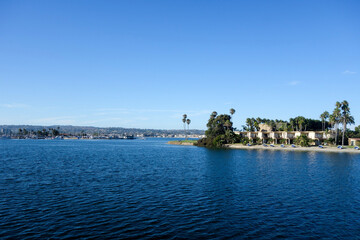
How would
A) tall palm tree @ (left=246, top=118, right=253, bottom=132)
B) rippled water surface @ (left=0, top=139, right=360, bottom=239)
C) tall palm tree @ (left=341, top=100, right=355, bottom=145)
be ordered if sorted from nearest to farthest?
rippled water surface @ (left=0, top=139, right=360, bottom=239) → tall palm tree @ (left=341, top=100, right=355, bottom=145) → tall palm tree @ (left=246, top=118, right=253, bottom=132)

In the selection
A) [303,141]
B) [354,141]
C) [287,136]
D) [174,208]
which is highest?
[287,136]

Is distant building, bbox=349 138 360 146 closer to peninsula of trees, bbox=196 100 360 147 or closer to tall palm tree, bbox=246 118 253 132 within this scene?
peninsula of trees, bbox=196 100 360 147

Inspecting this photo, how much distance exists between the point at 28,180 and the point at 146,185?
18.1 metres

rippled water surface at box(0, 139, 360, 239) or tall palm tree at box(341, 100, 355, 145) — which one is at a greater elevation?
tall palm tree at box(341, 100, 355, 145)

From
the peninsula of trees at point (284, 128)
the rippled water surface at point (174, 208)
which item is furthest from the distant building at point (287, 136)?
the rippled water surface at point (174, 208)

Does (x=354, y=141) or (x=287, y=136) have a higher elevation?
(x=287, y=136)

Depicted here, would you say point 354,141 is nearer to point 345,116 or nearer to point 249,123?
point 345,116

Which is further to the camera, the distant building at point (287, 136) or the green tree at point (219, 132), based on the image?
the green tree at point (219, 132)

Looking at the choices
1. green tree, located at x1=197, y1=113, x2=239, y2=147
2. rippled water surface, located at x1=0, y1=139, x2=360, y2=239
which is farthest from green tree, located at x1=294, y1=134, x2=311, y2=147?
rippled water surface, located at x1=0, y1=139, x2=360, y2=239

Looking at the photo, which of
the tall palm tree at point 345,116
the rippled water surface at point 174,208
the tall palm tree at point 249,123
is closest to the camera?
the rippled water surface at point 174,208

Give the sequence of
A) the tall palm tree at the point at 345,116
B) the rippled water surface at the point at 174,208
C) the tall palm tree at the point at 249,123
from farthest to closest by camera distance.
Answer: the tall palm tree at the point at 249,123 → the tall palm tree at the point at 345,116 → the rippled water surface at the point at 174,208

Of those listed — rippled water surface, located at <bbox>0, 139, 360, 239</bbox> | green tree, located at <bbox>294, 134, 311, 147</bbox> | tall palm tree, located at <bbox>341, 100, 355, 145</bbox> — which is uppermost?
tall palm tree, located at <bbox>341, 100, 355, 145</bbox>

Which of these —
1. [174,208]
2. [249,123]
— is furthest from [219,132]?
[174,208]

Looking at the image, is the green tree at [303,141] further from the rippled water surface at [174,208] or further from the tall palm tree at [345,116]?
the rippled water surface at [174,208]
